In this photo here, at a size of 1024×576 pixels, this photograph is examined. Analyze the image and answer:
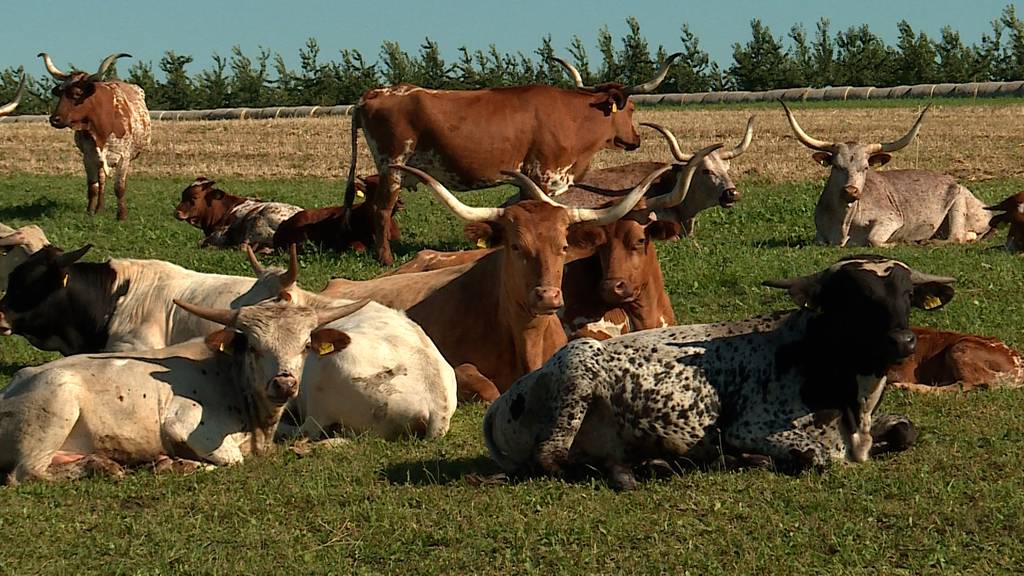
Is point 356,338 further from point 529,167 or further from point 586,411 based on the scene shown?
point 529,167

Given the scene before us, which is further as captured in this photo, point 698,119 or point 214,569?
point 698,119

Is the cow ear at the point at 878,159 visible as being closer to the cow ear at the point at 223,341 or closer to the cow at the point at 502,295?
the cow at the point at 502,295

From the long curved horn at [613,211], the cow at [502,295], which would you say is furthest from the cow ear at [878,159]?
the cow at [502,295]

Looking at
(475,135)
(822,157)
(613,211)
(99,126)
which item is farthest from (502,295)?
(99,126)

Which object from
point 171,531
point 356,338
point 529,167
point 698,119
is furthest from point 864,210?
point 698,119

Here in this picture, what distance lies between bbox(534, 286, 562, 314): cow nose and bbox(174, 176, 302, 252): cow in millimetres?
9385

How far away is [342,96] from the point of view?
61156mm

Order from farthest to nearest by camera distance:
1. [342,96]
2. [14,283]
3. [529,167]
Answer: [342,96] → [529,167] → [14,283]

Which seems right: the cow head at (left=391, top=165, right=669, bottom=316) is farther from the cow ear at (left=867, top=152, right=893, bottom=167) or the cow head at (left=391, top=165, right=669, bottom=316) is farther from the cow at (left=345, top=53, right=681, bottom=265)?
the cow ear at (left=867, top=152, right=893, bottom=167)

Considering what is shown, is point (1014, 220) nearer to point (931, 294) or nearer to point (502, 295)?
point (502, 295)

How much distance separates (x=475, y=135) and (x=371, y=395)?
9.01 meters

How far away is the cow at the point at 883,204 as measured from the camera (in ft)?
63.1

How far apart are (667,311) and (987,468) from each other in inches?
187

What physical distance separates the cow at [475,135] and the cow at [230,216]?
173cm
